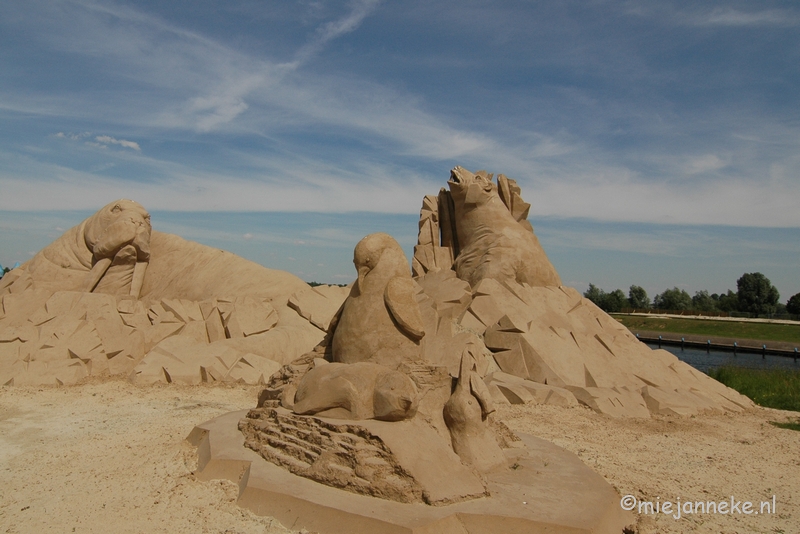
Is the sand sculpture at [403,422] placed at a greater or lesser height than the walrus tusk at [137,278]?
lesser

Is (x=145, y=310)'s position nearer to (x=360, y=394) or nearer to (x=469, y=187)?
(x=469, y=187)

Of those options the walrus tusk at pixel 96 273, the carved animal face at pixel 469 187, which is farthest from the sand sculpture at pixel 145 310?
the carved animal face at pixel 469 187

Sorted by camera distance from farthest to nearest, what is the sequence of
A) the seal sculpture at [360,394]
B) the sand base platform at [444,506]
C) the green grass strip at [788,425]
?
the green grass strip at [788,425], the seal sculpture at [360,394], the sand base platform at [444,506]

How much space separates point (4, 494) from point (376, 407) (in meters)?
2.83

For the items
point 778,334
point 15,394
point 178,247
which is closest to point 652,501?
point 15,394

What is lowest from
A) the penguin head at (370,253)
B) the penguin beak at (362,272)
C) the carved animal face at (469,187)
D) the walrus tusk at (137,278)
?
the walrus tusk at (137,278)

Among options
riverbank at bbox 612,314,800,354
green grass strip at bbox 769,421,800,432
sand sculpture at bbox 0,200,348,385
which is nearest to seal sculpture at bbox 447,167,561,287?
sand sculpture at bbox 0,200,348,385

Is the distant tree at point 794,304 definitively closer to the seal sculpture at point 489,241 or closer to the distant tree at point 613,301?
the distant tree at point 613,301

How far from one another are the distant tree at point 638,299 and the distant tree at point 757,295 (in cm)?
694

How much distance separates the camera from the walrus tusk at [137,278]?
10.9 meters

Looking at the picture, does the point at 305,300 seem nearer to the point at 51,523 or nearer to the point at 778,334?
the point at 51,523

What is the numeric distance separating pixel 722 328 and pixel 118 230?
28.8 metres

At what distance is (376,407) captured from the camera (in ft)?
13.4

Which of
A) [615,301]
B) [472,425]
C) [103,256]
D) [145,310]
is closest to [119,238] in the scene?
[103,256]
